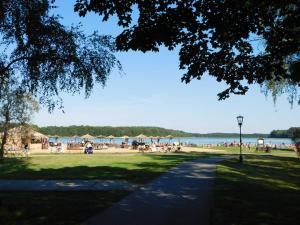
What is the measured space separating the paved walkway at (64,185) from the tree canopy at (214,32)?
5.54 metres

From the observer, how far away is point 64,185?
1647cm

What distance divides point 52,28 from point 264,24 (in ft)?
19.3

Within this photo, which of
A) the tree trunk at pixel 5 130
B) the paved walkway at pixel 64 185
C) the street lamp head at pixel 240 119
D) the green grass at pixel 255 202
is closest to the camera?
the green grass at pixel 255 202

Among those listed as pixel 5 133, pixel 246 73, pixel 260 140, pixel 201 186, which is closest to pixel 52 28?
pixel 246 73

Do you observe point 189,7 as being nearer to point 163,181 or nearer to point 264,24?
point 264,24

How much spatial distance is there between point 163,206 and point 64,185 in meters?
6.40

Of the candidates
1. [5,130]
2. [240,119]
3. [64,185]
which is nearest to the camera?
[64,185]

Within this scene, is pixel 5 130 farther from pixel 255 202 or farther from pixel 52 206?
pixel 255 202

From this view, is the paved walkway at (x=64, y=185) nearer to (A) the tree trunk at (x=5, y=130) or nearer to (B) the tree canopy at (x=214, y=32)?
(B) the tree canopy at (x=214, y=32)

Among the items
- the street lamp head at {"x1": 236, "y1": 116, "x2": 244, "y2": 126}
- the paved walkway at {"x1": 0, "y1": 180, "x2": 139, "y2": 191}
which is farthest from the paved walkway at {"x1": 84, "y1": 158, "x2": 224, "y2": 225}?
the street lamp head at {"x1": 236, "y1": 116, "x2": 244, "y2": 126}

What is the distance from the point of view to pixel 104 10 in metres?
9.44

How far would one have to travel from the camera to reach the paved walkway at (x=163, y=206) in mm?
9336

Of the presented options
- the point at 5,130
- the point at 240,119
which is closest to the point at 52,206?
the point at 240,119

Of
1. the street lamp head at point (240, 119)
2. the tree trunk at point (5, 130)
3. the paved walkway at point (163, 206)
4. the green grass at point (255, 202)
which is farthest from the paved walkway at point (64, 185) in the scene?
the street lamp head at point (240, 119)
